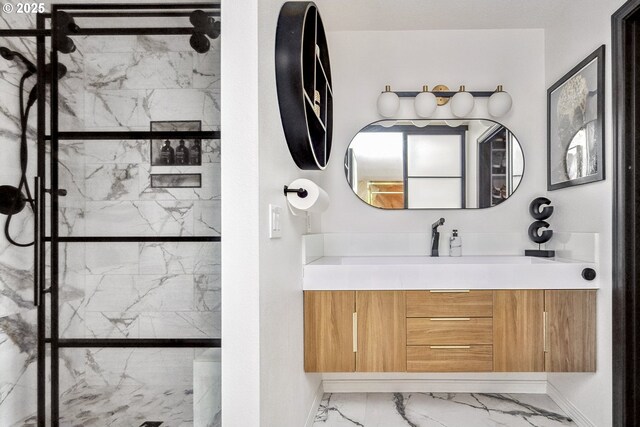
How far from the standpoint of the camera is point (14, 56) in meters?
0.73

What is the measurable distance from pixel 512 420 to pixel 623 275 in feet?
3.18

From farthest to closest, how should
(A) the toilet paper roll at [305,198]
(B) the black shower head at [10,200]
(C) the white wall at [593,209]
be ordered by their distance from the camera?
(C) the white wall at [593,209], (A) the toilet paper roll at [305,198], (B) the black shower head at [10,200]

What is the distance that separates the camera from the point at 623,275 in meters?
2.03

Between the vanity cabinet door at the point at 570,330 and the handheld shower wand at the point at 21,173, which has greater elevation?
the handheld shower wand at the point at 21,173

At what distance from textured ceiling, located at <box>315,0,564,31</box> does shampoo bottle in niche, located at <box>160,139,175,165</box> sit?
1845 mm

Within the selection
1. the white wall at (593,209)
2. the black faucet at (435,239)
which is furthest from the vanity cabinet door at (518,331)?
the black faucet at (435,239)

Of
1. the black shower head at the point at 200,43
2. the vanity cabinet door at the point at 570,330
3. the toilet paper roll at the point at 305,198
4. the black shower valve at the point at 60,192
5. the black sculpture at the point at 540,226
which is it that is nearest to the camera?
the black shower valve at the point at 60,192

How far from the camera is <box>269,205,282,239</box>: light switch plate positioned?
151 cm

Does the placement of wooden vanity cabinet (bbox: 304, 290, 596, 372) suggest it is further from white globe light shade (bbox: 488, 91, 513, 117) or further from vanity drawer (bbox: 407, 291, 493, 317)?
white globe light shade (bbox: 488, 91, 513, 117)

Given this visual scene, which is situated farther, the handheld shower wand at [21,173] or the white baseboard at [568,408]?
the white baseboard at [568,408]

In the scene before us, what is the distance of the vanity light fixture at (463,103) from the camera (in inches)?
113

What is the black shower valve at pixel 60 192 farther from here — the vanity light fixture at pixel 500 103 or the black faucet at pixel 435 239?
the vanity light fixture at pixel 500 103

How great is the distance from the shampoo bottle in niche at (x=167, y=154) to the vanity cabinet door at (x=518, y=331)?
6.01 ft
